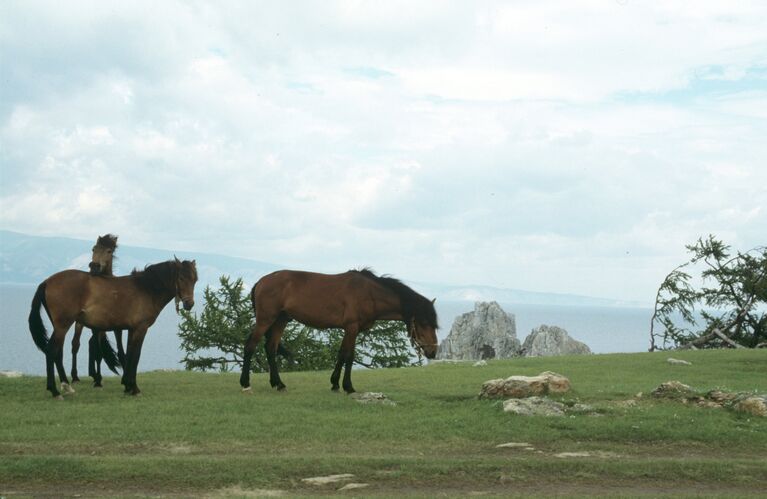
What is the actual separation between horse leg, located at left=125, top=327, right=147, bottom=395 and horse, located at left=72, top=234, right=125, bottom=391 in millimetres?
914

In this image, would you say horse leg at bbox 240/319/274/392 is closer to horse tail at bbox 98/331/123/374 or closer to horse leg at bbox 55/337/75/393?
horse tail at bbox 98/331/123/374

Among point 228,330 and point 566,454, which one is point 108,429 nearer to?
point 566,454

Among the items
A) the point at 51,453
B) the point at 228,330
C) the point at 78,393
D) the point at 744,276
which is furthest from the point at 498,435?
the point at 228,330

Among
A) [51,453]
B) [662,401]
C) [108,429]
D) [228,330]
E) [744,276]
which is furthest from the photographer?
[228,330]

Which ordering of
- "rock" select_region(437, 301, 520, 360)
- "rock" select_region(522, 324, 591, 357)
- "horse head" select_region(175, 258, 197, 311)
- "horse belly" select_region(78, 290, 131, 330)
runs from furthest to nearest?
"rock" select_region(437, 301, 520, 360) → "rock" select_region(522, 324, 591, 357) → "horse head" select_region(175, 258, 197, 311) → "horse belly" select_region(78, 290, 131, 330)

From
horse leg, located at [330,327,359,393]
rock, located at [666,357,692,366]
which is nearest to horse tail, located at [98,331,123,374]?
horse leg, located at [330,327,359,393]

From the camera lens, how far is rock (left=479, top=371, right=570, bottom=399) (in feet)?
55.4

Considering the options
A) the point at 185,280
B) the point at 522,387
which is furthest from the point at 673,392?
the point at 185,280

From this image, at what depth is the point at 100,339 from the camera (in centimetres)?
1919

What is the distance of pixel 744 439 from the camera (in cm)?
1384

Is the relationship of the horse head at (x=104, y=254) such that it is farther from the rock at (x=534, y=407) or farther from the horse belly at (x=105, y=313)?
the rock at (x=534, y=407)

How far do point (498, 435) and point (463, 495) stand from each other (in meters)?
3.79

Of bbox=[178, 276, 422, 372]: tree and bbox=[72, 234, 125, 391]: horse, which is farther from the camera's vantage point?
bbox=[178, 276, 422, 372]: tree

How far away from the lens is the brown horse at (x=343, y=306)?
18.3 m
